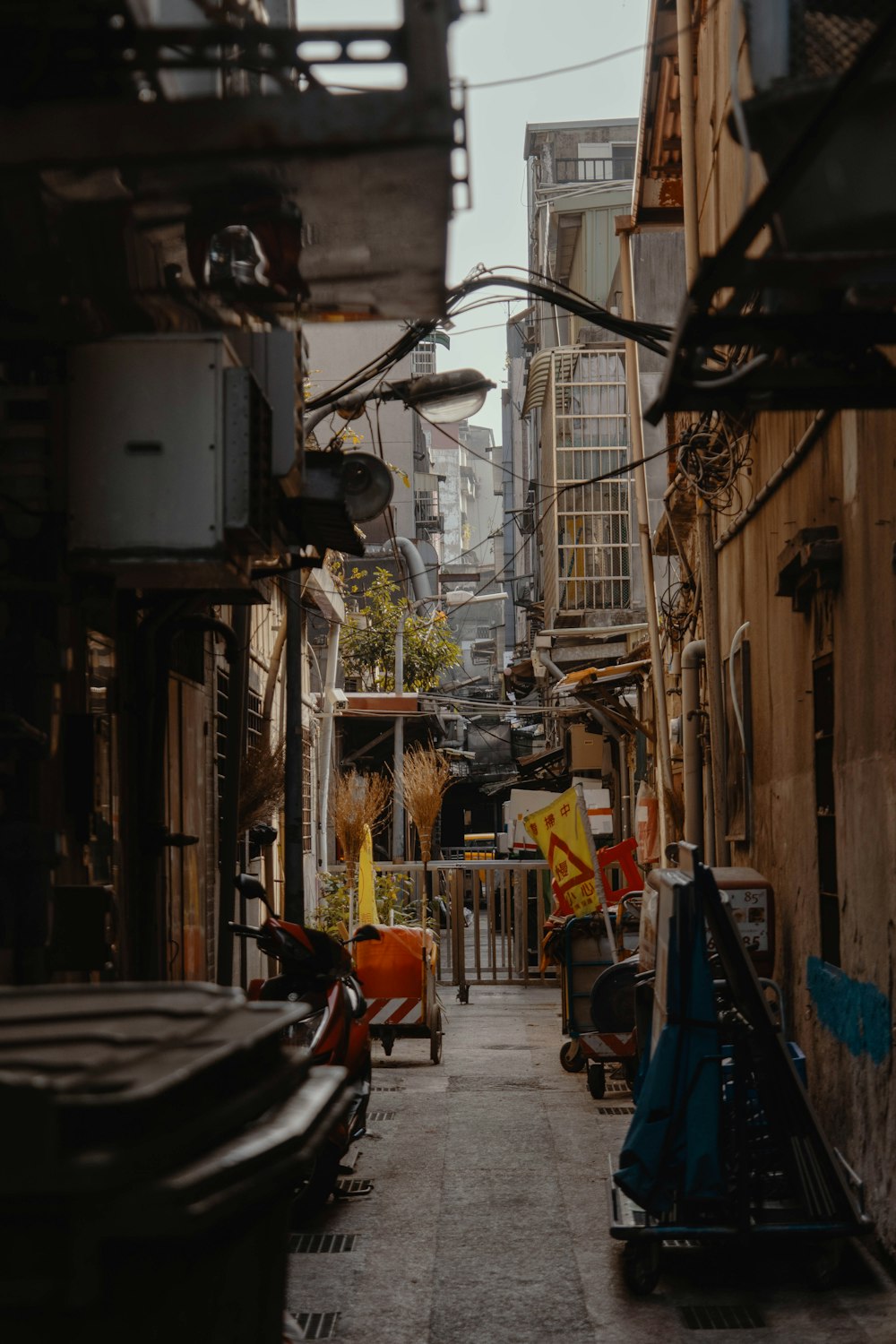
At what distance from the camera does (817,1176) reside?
6570 millimetres

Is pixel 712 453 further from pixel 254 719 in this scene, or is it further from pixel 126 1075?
pixel 126 1075

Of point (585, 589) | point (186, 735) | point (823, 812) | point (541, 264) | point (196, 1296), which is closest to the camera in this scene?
point (196, 1296)

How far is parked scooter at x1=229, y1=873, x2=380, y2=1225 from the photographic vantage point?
28.2 feet

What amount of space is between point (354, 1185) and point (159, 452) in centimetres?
470

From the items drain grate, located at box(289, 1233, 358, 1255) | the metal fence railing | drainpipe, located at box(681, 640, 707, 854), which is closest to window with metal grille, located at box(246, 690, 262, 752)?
the metal fence railing

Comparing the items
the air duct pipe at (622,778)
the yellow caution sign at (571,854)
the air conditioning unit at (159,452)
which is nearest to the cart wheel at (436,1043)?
the yellow caution sign at (571,854)

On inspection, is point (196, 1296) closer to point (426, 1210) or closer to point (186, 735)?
point (426, 1210)

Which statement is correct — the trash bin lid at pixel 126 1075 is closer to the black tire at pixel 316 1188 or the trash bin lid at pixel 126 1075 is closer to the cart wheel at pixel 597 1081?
the black tire at pixel 316 1188

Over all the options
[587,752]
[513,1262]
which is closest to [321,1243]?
[513,1262]

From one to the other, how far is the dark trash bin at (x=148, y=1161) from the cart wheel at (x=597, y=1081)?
27.8ft

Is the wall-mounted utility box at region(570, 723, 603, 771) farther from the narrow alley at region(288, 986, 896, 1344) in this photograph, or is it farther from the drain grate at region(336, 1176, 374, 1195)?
the drain grate at region(336, 1176, 374, 1195)

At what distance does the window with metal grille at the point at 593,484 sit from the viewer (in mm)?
27531

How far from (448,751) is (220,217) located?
3262 centimetres

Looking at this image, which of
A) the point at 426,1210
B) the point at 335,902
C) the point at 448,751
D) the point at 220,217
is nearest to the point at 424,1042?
the point at 335,902
